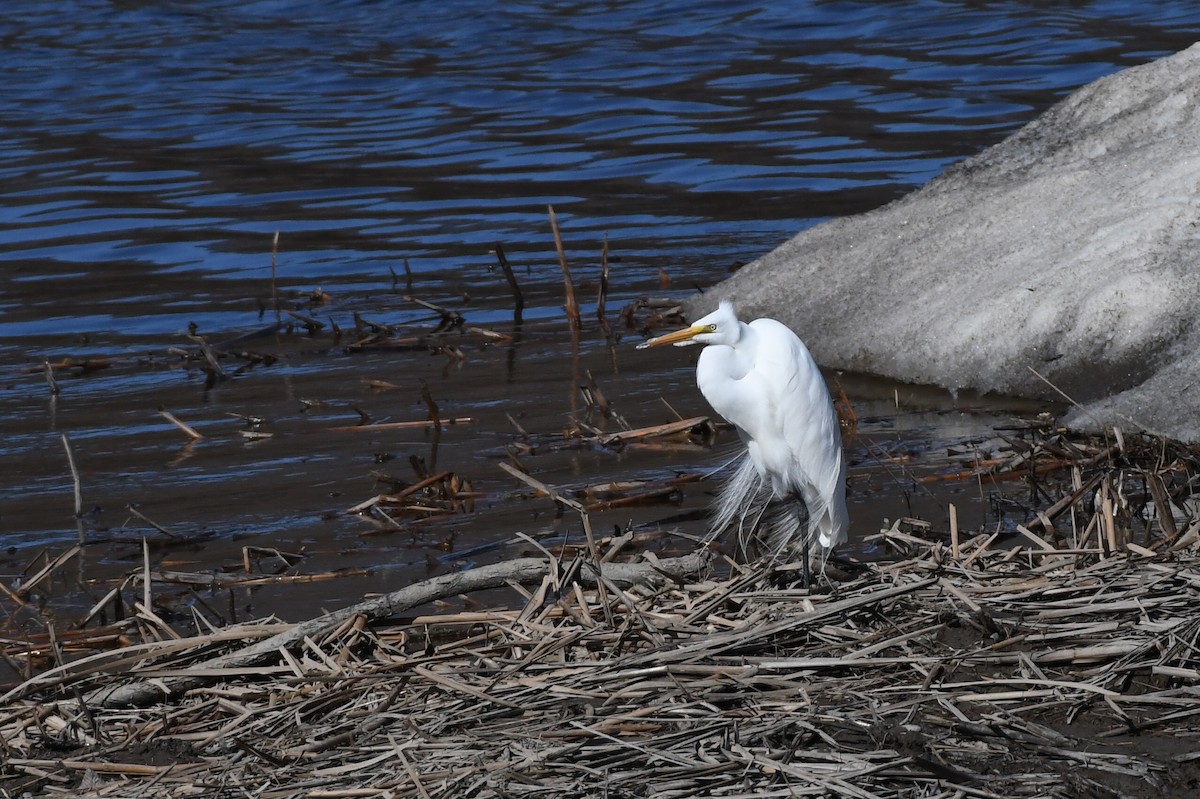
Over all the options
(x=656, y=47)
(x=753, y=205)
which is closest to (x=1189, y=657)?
(x=753, y=205)

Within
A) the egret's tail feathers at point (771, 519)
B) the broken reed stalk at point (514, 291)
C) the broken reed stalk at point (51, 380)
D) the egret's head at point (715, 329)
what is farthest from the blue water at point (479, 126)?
the egret's head at point (715, 329)

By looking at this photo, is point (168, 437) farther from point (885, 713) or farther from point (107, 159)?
point (107, 159)

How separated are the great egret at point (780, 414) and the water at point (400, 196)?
39 cm

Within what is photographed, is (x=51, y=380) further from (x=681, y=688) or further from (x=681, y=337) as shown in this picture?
(x=681, y=688)

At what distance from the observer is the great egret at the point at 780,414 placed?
4508mm

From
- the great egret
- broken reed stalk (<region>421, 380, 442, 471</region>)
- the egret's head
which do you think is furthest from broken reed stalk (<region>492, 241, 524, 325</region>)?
the egret's head

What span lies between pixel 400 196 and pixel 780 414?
8.67 metres

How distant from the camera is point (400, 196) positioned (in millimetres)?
12727

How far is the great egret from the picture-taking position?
4.51 m

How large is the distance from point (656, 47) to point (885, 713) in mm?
18689

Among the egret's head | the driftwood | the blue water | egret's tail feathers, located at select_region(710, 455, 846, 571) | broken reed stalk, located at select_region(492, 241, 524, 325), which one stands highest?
the egret's head

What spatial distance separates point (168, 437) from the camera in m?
6.70

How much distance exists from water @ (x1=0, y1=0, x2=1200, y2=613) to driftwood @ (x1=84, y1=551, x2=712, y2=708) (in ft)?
2.84

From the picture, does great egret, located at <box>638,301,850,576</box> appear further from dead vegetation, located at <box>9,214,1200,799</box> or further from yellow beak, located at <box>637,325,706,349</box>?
dead vegetation, located at <box>9,214,1200,799</box>
